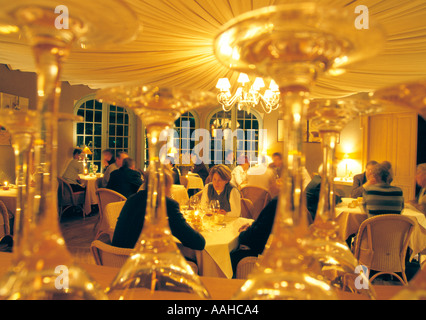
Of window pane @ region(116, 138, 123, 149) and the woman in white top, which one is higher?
window pane @ region(116, 138, 123, 149)

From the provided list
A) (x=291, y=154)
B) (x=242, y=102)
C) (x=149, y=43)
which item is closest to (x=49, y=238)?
(x=291, y=154)

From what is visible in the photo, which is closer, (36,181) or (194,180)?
(36,181)

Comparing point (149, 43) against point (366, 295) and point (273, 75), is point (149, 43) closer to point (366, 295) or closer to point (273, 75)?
point (273, 75)

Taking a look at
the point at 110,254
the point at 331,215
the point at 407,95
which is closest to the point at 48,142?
Answer: the point at 407,95

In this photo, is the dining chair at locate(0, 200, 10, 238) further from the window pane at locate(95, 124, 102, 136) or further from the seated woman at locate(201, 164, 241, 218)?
the window pane at locate(95, 124, 102, 136)

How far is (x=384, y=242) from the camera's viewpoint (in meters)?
2.68

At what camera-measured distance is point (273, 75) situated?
0.50 m

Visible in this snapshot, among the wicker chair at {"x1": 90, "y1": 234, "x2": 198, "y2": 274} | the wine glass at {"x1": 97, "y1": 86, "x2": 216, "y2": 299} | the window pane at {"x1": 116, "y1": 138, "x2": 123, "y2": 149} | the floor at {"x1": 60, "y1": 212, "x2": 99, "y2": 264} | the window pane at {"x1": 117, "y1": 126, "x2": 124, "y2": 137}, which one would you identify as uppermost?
the window pane at {"x1": 117, "y1": 126, "x2": 124, "y2": 137}

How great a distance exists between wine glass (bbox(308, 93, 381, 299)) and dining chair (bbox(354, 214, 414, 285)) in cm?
211

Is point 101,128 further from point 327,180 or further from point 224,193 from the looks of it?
point 327,180

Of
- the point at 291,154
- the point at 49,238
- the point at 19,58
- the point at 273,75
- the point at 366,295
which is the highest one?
the point at 19,58

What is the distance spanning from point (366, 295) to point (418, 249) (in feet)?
11.2

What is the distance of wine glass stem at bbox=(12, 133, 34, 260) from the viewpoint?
1.77ft

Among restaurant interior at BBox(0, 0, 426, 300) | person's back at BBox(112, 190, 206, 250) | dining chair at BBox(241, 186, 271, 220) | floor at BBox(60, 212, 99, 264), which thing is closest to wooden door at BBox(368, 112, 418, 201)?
restaurant interior at BBox(0, 0, 426, 300)
